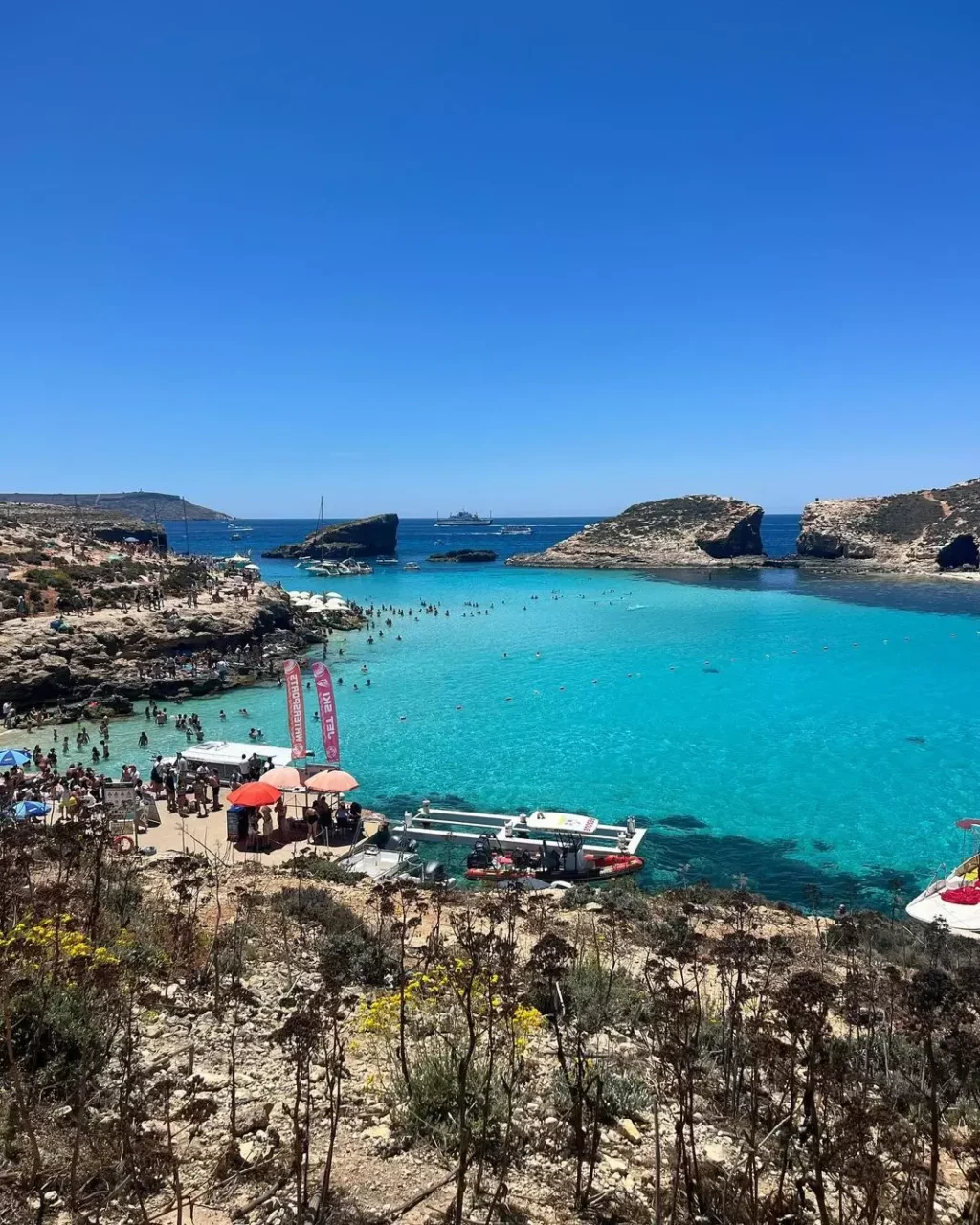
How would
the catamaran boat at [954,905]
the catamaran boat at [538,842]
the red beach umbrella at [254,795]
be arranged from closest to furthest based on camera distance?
1. the catamaran boat at [954,905]
2. the red beach umbrella at [254,795]
3. the catamaran boat at [538,842]

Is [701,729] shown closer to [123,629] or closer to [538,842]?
[538,842]

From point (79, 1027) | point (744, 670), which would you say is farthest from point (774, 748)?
point (79, 1027)

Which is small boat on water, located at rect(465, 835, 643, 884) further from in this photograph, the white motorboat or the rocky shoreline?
the rocky shoreline

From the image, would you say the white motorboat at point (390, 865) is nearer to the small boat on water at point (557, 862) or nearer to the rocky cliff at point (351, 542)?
the small boat on water at point (557, 862)

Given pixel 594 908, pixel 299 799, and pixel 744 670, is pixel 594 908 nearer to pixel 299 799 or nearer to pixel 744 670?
pixel 299 799

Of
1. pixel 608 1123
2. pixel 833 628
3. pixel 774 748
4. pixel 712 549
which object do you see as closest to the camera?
pixel 608 1123

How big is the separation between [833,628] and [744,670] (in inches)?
695

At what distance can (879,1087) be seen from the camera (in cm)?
646

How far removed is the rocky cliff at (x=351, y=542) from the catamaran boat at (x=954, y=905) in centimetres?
12448

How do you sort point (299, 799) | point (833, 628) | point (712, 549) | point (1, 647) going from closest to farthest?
point (299, 799) → point (1, 647) → point (833, 628) → point (712, 549)

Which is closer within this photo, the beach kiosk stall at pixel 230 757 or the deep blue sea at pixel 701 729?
the deep blue sea at pixel 701 729

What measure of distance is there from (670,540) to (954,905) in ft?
366

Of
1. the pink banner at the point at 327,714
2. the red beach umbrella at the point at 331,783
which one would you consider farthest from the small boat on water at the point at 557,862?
the pink banner at the point at 327,714

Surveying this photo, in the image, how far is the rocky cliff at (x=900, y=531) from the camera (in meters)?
94.8
